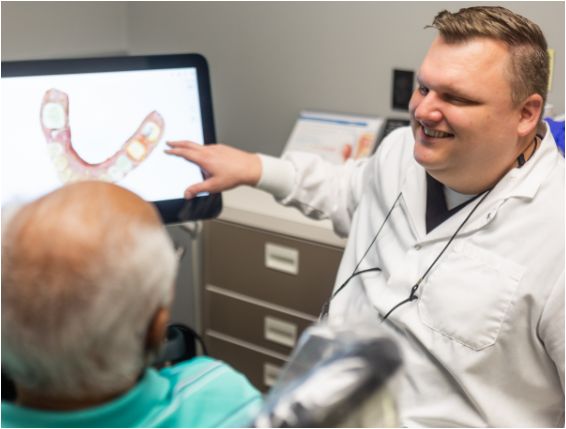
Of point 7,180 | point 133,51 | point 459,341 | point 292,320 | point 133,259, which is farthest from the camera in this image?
point 133,51

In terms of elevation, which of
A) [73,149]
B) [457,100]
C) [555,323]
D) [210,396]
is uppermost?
[457,100]

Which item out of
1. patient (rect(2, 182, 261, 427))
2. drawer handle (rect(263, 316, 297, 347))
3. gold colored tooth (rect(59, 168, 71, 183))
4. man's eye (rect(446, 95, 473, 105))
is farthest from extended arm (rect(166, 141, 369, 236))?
patient (rect(2, 182, 261, 427))

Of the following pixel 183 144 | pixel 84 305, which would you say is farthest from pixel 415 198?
pixel 84 305

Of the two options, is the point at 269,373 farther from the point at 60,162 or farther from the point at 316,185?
the point at 60,162

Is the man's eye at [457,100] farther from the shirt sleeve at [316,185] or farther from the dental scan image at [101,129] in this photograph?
the dental scan image at [101,129]

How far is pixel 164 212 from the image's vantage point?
4.86 ft

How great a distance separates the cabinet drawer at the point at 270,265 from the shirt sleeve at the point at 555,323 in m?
0.75

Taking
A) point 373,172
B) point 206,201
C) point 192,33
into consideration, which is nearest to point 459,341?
point 373,172

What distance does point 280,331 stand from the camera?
6.86ft

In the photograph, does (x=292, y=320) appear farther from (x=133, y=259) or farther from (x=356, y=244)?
(x=133, y=259)

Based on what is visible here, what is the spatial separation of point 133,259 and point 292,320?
57.2 inches

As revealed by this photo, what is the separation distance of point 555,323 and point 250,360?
1.14 m

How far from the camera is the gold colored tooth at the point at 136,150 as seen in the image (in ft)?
4.83

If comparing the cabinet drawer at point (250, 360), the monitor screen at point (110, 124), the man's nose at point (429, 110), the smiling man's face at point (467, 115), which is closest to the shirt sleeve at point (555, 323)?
the smiling man's face at point (467, 115)
